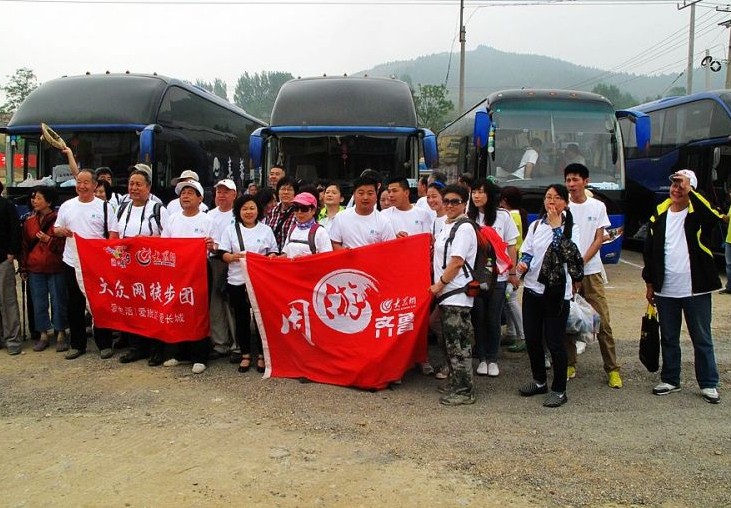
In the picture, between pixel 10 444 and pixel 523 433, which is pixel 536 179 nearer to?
pixel 523 433

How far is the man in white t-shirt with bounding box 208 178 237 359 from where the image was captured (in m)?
5.61

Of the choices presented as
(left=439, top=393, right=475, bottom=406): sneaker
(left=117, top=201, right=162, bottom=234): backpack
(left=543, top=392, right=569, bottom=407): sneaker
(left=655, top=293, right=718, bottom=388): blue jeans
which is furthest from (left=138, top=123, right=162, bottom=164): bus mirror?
(left=655, top=293, right=718, bottom=388): blue jeans

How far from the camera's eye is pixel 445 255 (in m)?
4.59

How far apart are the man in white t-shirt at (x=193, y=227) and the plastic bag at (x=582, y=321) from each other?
3.20 metres

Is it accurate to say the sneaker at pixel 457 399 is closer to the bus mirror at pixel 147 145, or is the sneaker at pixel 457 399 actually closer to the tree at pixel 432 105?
the bus mirror at pixel 147 145

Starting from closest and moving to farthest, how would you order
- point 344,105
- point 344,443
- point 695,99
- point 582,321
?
point 344,443, point 582,321, point 344,105, point 695,99

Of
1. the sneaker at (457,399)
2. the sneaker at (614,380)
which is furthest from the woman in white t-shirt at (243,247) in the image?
the sneaker at (614,380)

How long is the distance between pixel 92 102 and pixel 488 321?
298 inches

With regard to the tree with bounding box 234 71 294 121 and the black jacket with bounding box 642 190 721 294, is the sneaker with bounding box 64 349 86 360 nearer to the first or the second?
the black jacket with bounding box 642 190 721 294

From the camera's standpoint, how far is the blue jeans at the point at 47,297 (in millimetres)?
6195

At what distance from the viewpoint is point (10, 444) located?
3945 mm

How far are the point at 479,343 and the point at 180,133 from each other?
7.56 metres

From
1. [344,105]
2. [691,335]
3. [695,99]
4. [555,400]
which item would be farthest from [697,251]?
[695,99]

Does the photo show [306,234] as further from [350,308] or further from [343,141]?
[343,141]
